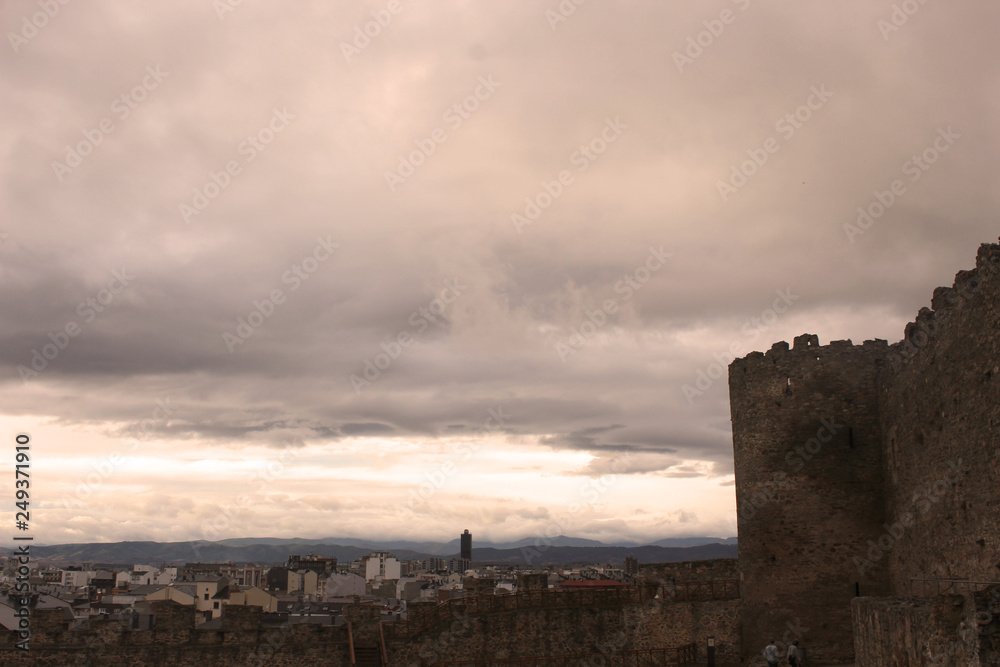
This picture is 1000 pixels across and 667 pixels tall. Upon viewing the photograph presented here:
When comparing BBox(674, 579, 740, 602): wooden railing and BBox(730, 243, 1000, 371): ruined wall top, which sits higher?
BBox(730, 243, 1000, 371): ruined wall top

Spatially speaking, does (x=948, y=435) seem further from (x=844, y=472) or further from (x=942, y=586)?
(x=844, y=472)

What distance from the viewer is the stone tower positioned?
20625 millimetres

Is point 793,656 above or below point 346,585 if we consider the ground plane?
above

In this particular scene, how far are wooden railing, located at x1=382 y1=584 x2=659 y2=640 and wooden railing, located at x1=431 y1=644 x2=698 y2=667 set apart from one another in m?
1.33

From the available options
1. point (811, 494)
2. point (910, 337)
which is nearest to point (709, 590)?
point (811, 494)

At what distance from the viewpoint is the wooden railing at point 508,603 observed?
25906 millimetres

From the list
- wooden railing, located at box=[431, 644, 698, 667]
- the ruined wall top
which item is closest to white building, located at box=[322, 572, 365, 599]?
wooden railing, located at box=[431, 644, 698, 667]

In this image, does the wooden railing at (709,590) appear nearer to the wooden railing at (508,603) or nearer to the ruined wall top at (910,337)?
the wooden railing at (508,603)

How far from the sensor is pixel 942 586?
1658 centimetres

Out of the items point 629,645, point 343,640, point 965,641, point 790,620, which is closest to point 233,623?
point 343,640

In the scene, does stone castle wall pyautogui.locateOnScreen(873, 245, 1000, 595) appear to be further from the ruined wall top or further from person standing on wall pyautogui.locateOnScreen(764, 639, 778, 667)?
person standing on wall pyautogui.locateOnScreen(764, 639, 778, 667)

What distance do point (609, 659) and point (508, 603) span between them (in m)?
3.52

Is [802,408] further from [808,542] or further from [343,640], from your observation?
[343,640]

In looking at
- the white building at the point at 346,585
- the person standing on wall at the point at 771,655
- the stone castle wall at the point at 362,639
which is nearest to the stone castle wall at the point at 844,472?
the person standing on wall at the point at 771,655
